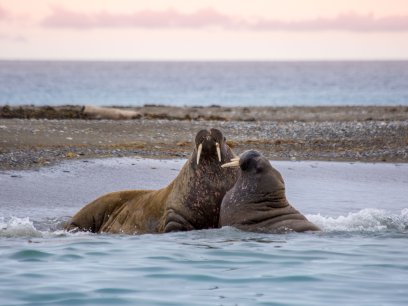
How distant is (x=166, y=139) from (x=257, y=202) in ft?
35.7

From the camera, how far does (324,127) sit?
80.7 ft

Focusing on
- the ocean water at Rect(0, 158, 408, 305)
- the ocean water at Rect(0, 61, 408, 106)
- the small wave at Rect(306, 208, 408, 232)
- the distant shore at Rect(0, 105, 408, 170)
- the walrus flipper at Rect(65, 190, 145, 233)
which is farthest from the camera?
the ocean water at Rect(0, 61, 408, 106)

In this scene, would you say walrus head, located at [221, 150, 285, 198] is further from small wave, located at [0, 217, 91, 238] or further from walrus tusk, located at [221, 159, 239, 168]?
small wave, located at [0, 217, 91, 238]

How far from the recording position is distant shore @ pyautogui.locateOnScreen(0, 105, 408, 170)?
19.2 meters

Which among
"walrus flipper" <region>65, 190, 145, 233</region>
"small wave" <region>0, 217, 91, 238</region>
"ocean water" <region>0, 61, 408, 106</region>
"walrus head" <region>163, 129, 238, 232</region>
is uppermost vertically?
"ocean water" <region>0, 61, 408, 106</region>

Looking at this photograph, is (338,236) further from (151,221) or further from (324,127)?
(324,127)

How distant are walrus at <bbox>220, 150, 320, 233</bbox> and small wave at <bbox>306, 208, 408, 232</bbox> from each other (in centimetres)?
63

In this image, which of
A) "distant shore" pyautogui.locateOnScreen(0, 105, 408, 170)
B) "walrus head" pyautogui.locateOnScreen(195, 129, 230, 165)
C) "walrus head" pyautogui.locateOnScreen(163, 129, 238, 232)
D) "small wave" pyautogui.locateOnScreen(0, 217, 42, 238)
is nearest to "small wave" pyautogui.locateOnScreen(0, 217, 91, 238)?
"small wave" pyautogui.locateOnScreen(0, 217, 42, 238)

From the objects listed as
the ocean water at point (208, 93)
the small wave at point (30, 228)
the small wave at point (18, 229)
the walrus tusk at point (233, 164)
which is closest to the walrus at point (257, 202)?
the walrus tusk at point (233, 164)

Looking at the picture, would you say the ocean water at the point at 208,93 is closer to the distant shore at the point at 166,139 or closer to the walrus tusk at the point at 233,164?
the distant shore at the point at 166,139

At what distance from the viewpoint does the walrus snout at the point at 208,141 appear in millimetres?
11406

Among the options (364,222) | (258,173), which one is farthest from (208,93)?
(258,173)

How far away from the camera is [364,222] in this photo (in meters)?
12.2

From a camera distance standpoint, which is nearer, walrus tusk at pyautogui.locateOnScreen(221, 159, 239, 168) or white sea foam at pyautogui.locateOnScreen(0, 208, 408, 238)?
walrus tusk at pyautogui.locateOnScreen(221, 159, 239, 168)
